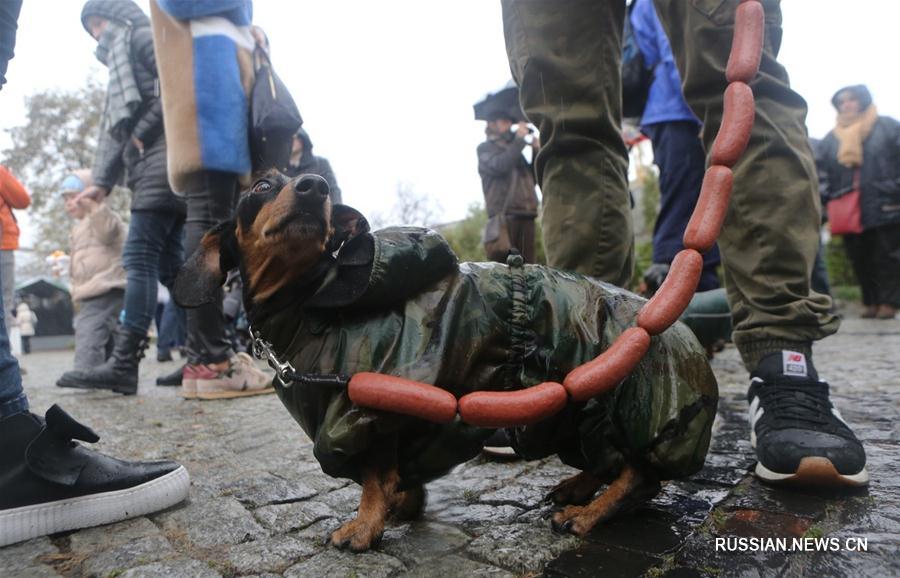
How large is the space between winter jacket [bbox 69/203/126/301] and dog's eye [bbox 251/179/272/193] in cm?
393

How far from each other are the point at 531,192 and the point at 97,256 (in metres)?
3.97

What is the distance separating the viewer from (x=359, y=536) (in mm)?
1479

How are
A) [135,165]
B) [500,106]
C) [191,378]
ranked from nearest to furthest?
[191,378], [135,165], [500,106]

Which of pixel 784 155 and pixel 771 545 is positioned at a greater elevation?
pixel 784 155

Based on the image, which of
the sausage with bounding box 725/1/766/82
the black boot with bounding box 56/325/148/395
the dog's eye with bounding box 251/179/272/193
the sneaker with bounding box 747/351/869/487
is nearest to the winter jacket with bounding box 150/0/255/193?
the black boot with bounding box 56/325/148/395

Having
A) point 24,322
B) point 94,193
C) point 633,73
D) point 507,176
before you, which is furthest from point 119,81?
point 24,322

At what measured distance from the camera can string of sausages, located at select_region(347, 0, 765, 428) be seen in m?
1.33

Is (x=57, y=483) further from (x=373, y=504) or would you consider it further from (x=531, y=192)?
(x=531, y=192)

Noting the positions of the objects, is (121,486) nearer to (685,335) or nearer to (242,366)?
(685,335)

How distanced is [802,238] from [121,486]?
2.14 m

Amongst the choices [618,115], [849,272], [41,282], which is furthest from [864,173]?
[41,282]

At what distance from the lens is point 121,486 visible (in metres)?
1.76

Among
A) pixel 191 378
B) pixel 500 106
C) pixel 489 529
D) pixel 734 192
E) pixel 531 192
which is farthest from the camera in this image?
pixel 531 192

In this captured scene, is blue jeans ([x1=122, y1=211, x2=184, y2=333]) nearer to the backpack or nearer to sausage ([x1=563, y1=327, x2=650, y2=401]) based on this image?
the backpack
